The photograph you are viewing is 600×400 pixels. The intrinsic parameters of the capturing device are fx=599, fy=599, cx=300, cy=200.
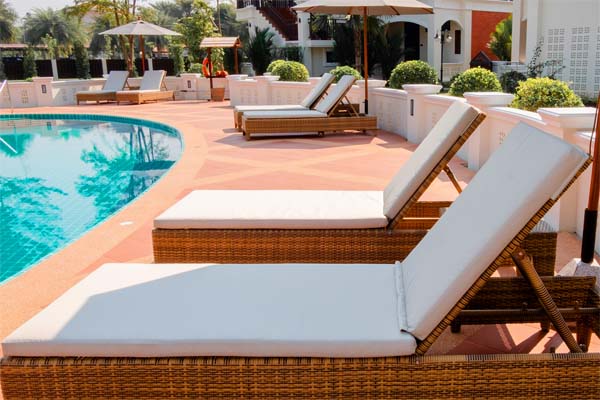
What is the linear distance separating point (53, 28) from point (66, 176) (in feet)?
158

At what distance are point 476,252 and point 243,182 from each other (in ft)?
17.4

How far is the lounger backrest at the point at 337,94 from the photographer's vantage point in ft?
35.5

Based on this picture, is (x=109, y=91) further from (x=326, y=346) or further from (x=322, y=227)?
(x=326, y=346)

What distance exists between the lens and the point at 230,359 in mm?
2160

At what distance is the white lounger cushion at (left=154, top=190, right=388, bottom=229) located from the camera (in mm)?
3725

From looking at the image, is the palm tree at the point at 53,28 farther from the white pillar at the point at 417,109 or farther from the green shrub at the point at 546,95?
the green shrub at the point at 546,95

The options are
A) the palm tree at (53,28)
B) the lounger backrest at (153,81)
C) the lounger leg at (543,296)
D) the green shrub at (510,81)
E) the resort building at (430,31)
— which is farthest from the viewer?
the palm tree at (53,28)

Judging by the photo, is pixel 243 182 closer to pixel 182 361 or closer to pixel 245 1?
pixel 182 361

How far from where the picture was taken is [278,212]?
391 cm

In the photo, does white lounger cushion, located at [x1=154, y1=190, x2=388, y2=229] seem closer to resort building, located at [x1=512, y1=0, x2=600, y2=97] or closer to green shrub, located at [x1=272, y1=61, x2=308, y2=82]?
resort building, located at [x1=512, y1=0, x2=600, y2=97]

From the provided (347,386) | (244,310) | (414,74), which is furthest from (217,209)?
(414,74)

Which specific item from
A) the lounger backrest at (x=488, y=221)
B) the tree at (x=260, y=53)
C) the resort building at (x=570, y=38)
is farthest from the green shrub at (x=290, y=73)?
the lounger backrest at (x=488, y=221)

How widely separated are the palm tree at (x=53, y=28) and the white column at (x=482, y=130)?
166 ft

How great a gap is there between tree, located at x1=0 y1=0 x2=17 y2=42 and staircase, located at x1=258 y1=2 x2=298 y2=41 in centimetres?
3225
